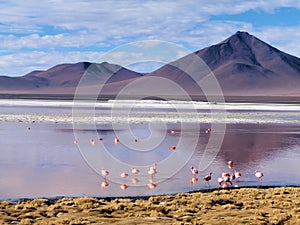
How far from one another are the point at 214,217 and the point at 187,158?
32.3 ft

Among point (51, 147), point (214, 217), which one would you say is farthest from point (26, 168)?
point (214, 217)

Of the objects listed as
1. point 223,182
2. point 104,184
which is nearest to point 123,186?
point 104,184

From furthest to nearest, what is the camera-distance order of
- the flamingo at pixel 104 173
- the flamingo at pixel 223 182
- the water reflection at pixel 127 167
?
the flamingo at pixel 104 173
the flamingo at pixel 223 182
the water reflection at pixel 127 167

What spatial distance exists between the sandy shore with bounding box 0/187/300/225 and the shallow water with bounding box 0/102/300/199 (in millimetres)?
1360

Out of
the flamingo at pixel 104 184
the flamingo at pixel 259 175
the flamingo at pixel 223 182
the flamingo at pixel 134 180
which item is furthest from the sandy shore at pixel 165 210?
the flamingo at pixel 134 180

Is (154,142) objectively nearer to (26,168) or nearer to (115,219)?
(26,168)

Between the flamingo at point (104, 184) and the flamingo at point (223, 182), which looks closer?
the flamingo at point (104, 184)

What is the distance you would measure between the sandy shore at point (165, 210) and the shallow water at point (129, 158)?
1.36 m

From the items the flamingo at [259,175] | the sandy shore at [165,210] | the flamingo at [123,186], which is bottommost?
the sandy shore at [165,210]

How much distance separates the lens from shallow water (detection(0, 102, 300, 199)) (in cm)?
1528

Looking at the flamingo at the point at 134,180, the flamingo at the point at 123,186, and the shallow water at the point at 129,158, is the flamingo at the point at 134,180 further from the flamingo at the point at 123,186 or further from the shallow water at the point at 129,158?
the flamingo at the point at 123,186

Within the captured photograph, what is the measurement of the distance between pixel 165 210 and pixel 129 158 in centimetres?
908

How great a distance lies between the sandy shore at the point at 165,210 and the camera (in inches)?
428

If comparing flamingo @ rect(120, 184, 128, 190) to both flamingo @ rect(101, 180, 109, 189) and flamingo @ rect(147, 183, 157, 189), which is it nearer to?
flamingo @ rect(101, 180, 109, 189)
